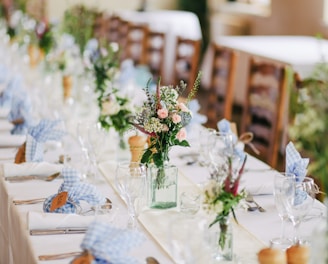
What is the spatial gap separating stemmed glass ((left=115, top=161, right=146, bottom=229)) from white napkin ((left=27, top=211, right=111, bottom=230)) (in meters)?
0.08

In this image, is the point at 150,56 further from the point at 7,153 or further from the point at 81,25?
the point at 7,153

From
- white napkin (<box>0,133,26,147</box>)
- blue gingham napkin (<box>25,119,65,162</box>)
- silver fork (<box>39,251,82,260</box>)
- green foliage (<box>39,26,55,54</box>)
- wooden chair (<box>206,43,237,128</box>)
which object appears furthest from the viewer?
green foliage (<box>39,26,55,54</box>)

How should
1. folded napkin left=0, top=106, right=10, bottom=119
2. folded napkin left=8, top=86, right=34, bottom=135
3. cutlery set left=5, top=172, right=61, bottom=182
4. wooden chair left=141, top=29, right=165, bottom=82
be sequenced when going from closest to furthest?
1. cutlery set left=5, top=172, right=61, bottom=182
2. folded napkin left=8, top=86, right=34, bottom=135
3. folded napkin left=0, top=106, right=10, bottom=119
4. wooden chair left=141, top=29, right=165, bottom=82

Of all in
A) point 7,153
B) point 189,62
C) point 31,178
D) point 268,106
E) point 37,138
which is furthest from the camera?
point 189,62

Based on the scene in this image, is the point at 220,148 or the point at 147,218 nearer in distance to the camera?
the point at 147,218

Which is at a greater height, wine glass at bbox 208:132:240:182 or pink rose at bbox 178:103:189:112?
pink rose at bbox 178:103:189:112

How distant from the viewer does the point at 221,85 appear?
460 cm

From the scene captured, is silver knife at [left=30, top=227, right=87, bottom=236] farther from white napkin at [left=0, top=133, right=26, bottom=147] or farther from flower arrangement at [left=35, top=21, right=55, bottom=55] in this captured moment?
flower arrangement at [left=35, top=21, right=55, bottom=55]

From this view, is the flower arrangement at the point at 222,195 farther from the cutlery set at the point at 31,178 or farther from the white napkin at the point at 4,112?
the white napkin at the point at 4,112

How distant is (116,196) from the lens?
7.97 feet

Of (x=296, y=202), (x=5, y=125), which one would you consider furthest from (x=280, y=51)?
(x=296, y=202)

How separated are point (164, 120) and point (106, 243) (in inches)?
25.3

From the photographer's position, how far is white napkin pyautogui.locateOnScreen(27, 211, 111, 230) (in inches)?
81.2

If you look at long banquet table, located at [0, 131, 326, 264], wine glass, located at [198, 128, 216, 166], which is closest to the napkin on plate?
long banquet table, located at [0, 131, 326, 264]
